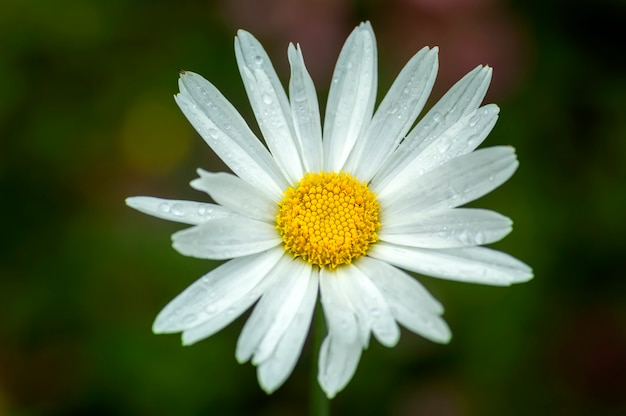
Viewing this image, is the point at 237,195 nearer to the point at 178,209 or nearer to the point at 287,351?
the point at 178,209

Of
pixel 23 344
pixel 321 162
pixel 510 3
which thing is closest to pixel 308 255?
pixel 321 162

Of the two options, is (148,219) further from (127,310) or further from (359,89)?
(359,89)

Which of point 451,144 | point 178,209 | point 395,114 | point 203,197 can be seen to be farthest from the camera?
point 203,197

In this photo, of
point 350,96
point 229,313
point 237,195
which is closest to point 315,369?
point 229,313

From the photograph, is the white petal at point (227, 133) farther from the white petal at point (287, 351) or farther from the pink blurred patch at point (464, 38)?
the pink blurred patch at point (464, 38)

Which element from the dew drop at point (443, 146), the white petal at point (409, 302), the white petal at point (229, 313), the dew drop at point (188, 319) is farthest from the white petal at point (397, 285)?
the dew drop at point (188, 319)

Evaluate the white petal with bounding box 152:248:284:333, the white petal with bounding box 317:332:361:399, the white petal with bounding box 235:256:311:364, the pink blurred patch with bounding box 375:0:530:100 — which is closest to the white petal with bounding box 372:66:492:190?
the white petal with bounding box 235:256:311:364

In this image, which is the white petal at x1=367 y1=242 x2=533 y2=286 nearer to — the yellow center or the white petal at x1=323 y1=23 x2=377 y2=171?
the yellow center

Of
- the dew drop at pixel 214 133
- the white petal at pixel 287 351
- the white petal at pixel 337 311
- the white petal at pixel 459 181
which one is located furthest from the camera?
the dew drop at pixel 214 133

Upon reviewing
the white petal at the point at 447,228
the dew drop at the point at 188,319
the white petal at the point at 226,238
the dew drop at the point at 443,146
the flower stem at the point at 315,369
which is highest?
the dew drop at the point at 443,146
